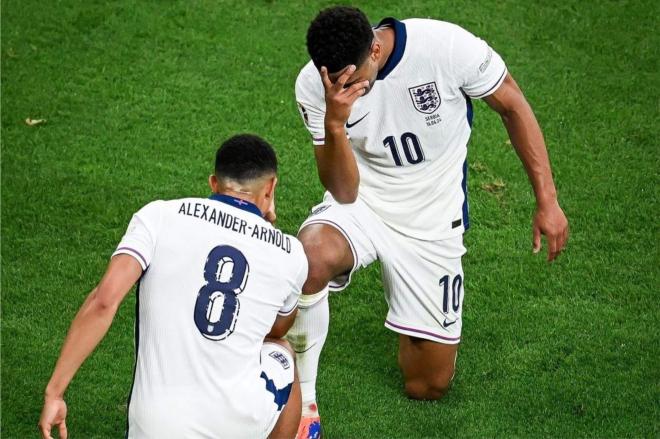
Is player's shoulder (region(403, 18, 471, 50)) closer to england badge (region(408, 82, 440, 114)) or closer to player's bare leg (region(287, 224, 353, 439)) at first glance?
england badge (region(408, 82, 440, 114))

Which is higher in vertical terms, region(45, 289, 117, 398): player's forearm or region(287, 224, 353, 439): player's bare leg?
region(45, 289, 117, 398): player's forearm

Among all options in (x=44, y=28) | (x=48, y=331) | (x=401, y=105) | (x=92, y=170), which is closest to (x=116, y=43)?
(x=44, y=28)

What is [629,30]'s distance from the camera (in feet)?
31.6

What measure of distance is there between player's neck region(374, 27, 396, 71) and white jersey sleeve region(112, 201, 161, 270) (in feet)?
5.75

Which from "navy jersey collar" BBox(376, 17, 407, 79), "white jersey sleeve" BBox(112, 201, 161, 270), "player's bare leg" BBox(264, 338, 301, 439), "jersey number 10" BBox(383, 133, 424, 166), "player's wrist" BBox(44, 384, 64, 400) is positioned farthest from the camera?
"jersey number 10" BBox(383, 133, 424, 166)

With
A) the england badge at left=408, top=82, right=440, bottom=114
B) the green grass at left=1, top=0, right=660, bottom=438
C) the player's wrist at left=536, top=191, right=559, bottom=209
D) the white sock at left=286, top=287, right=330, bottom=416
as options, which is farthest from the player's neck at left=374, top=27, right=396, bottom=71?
the green grass at left=1, top=0, right=660, bottom=438

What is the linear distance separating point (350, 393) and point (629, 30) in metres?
4.51

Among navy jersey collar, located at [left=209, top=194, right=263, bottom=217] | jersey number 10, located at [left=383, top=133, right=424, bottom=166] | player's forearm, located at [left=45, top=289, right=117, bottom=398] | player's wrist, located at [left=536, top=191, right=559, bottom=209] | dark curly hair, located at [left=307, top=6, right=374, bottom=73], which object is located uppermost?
dark curly hair, located at [left=307, top=6, right=374, bottom=73]

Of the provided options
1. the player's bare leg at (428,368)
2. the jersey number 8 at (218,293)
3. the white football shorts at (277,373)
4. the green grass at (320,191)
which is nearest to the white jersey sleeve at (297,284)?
the white football shorts at (277,373)

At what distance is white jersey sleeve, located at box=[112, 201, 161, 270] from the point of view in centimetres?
466

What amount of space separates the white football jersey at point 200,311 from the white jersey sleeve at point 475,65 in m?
1.68

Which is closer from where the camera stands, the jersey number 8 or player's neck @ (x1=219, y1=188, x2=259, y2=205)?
the jersey number 8

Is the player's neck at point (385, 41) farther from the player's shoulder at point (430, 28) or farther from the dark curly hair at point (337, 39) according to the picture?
the dark curly hair at point (337, 39)

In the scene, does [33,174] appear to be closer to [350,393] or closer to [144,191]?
[144,191]
